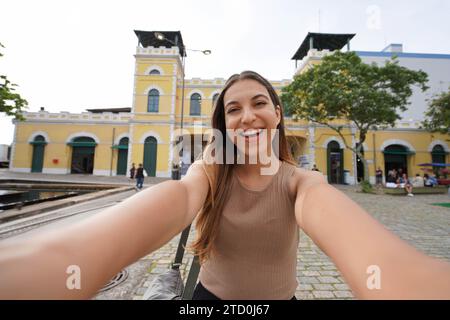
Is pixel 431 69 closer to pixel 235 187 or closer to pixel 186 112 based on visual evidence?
pixel 186 112

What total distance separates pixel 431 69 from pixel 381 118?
26199 millimetres

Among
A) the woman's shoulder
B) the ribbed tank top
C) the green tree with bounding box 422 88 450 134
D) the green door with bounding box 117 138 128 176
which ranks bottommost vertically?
the ribbed tank top

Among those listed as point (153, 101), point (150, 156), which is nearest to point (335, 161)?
point (150, 156)

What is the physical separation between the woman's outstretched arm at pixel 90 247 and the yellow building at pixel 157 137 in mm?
19794

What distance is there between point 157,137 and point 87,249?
21.7 meters

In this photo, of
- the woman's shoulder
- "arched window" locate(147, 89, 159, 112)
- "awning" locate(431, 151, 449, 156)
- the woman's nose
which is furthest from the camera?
"arched window" locate(147, 89, 159, 112)

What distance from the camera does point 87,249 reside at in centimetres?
63

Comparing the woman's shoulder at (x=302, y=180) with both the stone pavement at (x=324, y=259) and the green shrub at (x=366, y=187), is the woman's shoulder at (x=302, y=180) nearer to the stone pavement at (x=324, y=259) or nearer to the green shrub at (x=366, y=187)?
the stone pavement at (x=324, y=259)

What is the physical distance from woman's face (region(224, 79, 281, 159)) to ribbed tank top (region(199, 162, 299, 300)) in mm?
239

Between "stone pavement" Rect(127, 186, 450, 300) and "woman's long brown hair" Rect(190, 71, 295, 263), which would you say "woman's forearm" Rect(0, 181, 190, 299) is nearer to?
"woman's long brown hair" Rect(190, 71, 295, 263)

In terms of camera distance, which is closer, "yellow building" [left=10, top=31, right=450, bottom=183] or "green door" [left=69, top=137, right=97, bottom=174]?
"yellow building" [left=10, top=31, right=450, bottom=183]

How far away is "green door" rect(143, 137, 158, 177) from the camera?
Answer: 21188 mm

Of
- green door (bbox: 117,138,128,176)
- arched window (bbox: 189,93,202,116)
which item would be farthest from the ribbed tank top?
green door (bbox: 117,138,128,176)
